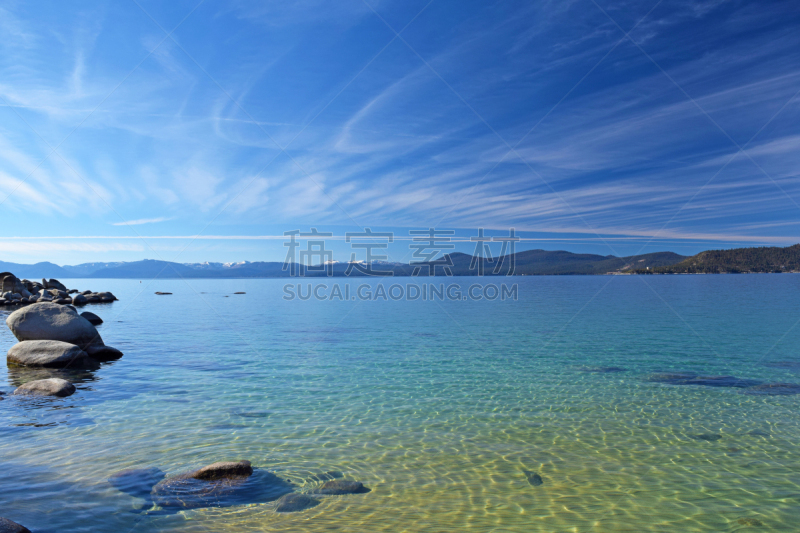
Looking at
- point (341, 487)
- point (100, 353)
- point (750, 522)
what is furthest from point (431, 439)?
point (100, 353)

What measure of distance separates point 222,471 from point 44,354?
16.6m

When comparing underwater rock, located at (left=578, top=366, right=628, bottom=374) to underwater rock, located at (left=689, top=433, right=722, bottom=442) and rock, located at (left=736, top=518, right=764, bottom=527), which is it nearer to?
underwater rock, located at (left=689, top=433, right=722, bottom=442)

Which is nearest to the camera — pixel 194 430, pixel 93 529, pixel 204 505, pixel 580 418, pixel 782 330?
pixel 93 529

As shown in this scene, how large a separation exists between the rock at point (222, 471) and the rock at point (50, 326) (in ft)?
56.8

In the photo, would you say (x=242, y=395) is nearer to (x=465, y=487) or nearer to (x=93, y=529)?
(x=93, y=529)

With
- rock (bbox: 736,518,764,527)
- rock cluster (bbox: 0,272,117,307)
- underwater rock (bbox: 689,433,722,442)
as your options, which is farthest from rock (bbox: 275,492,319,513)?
rock cluster (bbox: 0,272,117,307)

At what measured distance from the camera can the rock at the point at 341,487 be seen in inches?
291

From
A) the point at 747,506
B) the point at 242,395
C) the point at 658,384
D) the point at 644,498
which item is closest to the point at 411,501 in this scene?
the point at 644,498

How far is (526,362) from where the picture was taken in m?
19.4

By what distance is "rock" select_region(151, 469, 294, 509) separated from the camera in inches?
269

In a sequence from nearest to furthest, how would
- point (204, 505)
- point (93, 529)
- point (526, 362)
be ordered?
point (93, 529) → point (204, 505) → point (526, 362)

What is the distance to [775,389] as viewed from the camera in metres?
14.5

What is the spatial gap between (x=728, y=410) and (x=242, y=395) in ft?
48.9

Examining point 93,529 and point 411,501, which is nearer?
point 93,529
